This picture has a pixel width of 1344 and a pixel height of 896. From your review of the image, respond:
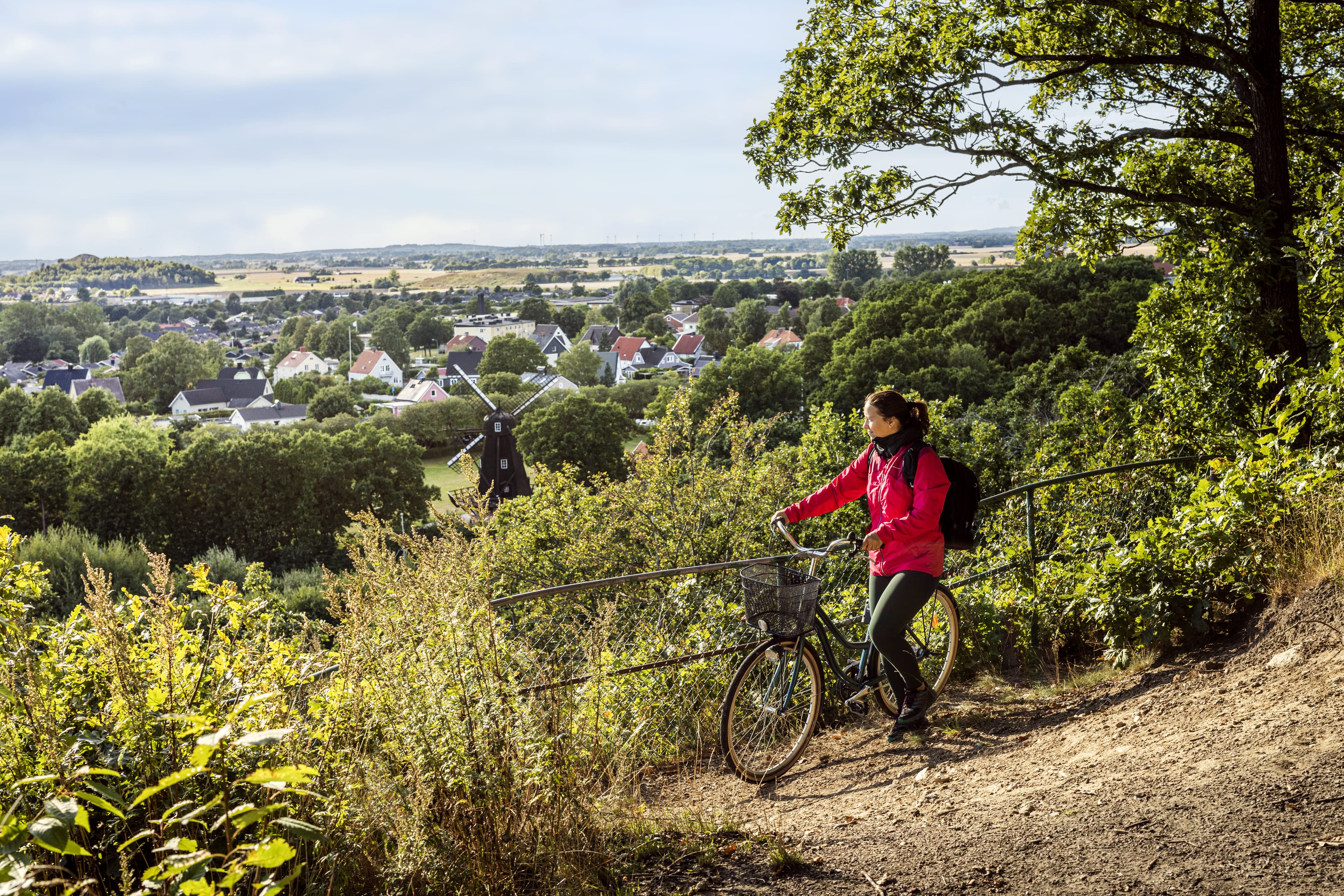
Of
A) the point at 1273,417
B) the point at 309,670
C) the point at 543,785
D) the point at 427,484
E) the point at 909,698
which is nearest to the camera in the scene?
the point at 543,785

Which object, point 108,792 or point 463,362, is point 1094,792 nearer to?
point 108,792

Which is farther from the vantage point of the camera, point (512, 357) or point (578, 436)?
point (512, 357)

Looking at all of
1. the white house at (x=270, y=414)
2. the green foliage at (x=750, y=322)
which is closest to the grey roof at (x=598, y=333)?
the green foliage at (x=750, y=322)

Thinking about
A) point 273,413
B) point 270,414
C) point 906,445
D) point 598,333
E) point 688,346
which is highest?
point 598,333

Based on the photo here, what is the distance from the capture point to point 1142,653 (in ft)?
16.3

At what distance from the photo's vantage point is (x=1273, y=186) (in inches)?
315

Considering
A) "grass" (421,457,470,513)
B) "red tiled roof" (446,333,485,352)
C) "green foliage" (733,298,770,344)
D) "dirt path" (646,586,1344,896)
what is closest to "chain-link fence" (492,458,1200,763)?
"dirt path" (646,586,1344,896)

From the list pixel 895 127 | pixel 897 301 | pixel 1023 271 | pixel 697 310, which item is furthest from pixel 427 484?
pixel 697 310

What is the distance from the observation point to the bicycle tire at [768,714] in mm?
4246

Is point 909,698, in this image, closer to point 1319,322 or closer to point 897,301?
point 1319,322

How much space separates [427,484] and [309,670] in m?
55.3

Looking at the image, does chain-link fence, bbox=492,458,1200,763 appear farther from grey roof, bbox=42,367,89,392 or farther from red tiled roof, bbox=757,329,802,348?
grey roof, bbox=42,367,89,392

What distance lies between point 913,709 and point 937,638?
2.44ft

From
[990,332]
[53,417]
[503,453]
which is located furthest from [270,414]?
[990,332]
